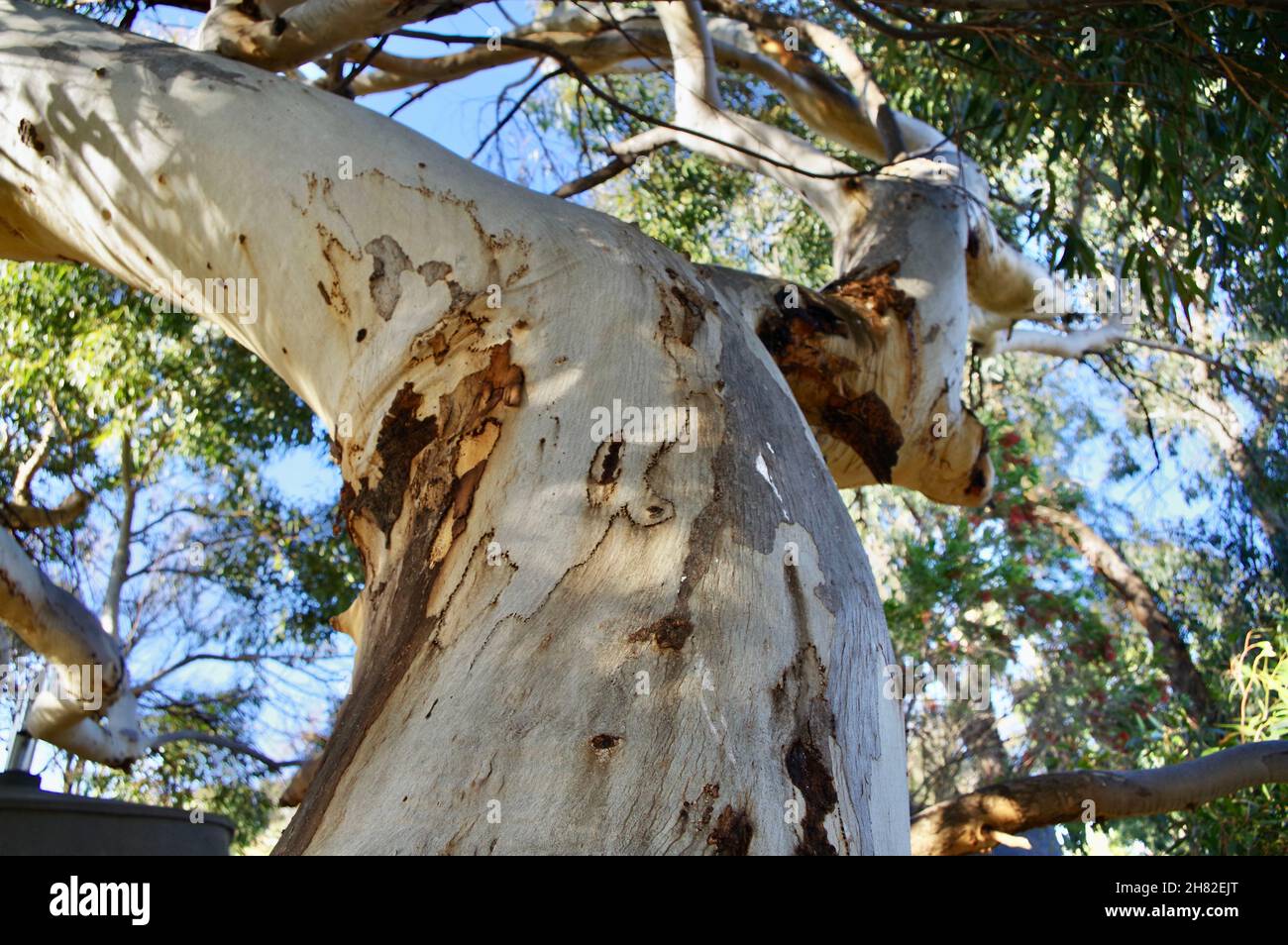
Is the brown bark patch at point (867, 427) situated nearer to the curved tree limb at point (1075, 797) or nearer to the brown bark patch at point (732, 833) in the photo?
the curved tree limb at point (1075, 797)

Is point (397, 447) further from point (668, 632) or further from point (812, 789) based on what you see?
point (812, 789)

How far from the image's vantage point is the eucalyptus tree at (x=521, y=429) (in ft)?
3.67

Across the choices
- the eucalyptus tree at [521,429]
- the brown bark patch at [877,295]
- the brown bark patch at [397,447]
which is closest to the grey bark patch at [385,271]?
the eucalyptus tree at [521,429]

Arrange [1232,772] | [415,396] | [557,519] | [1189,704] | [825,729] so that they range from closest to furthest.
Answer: [825,729]
[557,519]
[415,396]
[1232,772]
[1189,704]

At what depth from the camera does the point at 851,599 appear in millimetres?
1383

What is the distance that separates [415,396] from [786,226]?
6.28 meters

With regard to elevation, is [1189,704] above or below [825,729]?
above

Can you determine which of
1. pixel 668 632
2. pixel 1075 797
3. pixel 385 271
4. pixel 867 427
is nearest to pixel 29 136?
pixel 385 271

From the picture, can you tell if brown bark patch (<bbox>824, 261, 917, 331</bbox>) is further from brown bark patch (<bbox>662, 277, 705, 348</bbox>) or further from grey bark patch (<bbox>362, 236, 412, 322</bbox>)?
grey bark patch (<bbox>362, 236, 412, 322</bbox>)

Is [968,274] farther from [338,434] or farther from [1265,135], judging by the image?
[338,434]

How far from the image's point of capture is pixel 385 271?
65.3 inches

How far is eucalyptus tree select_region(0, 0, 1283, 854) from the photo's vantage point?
3.67 ft

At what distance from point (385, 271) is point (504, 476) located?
415 millimetres
